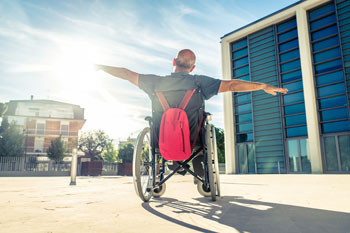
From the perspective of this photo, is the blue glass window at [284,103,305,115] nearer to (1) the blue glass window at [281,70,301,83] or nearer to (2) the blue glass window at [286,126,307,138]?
(2) the blue glass window at [286,126,307,138]

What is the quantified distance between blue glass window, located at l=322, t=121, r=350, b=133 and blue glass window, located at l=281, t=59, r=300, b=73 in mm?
5137

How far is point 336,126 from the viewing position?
59.6 ft

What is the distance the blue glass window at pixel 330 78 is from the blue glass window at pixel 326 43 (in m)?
2.25

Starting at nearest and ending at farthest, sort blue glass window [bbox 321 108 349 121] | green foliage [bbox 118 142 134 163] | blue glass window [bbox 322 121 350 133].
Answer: blue glass window [bbox 322 121 350 133] < blue glass window [bbox 321 108 349 121] < green foliage [bbox 118 142 134 163]

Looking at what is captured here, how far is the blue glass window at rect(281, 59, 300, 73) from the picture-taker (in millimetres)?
20641

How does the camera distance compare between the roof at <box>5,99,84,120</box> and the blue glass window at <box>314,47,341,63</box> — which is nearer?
the blue glass window at <box>314,47,341,63</box>

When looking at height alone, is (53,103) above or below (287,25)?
above

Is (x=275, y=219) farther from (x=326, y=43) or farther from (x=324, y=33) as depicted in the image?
(x=324, y=33)

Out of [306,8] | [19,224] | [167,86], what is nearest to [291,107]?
[306,8]

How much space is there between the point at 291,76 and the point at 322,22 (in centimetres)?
463

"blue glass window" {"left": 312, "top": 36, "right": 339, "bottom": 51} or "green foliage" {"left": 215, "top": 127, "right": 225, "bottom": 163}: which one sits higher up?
"blue glass window" {"left": 312, "top": 36, "right": 339, "bottom": 51}

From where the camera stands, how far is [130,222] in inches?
65.0

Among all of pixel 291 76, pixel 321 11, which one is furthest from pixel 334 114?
pixel 321 11

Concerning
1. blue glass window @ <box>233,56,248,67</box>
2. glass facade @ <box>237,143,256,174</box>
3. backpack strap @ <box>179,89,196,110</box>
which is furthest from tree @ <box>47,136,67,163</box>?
backpack strap @ <box>179,89,196,110</box>
